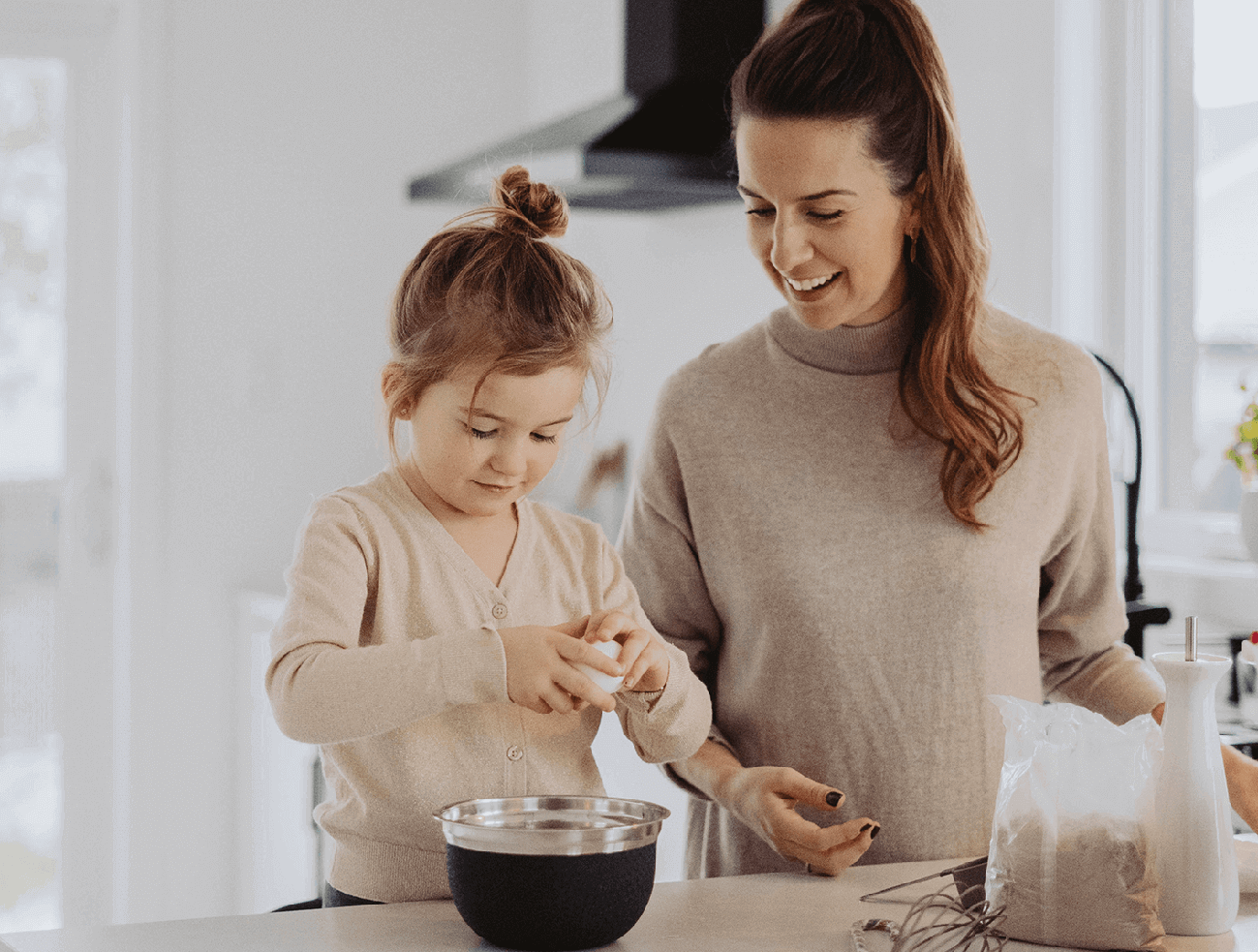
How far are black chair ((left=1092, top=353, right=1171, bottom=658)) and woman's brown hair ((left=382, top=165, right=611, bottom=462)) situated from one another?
2.26ft

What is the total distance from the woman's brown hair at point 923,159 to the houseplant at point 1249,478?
0.54 meters

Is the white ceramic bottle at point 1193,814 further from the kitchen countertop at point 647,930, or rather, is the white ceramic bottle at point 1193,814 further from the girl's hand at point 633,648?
the girl's hand at point 633,648

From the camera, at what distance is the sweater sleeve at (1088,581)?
1296 millimetres

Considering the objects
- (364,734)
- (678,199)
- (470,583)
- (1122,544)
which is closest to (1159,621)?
(1122,544)

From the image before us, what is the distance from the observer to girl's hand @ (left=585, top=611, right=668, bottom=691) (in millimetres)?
953

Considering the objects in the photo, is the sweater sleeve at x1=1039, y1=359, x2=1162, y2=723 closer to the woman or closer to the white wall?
the woman

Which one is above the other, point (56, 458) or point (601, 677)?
point (56, 458)

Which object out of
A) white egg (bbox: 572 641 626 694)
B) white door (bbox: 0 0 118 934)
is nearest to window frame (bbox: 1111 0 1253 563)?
white egg (bbox: 572 641 626 694)

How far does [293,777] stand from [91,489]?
3.04 feet

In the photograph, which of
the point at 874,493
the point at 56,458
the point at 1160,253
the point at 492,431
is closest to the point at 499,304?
the point at 492,431

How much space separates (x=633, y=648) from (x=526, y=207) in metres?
0.38

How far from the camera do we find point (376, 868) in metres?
1.02

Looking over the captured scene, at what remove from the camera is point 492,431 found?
1.04m

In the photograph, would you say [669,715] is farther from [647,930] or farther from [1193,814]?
[1193,814]
